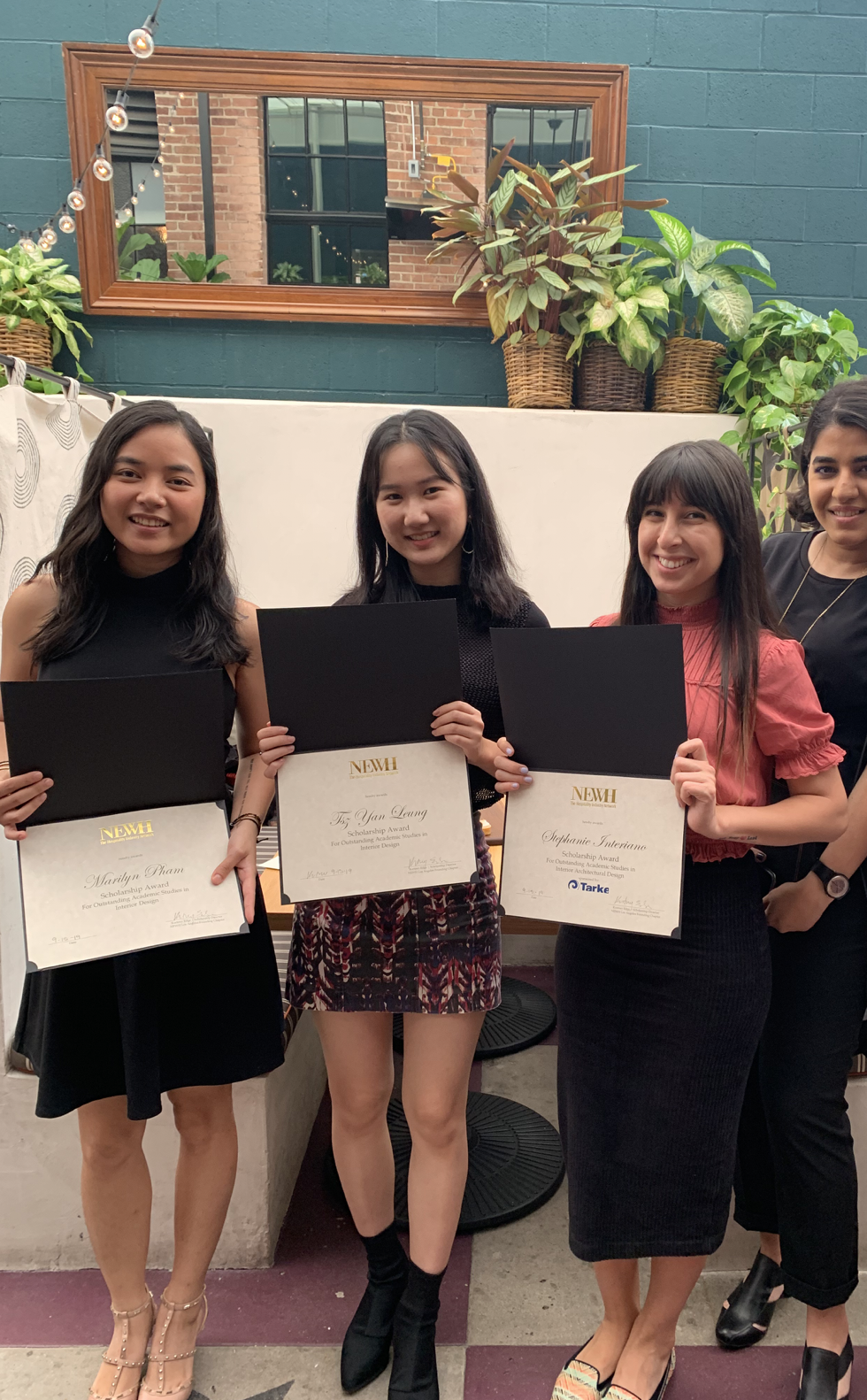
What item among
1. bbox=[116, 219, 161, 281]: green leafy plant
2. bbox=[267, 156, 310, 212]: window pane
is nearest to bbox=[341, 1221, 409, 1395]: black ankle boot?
bbox=[116, 219, 161, 281]: green leafy plant

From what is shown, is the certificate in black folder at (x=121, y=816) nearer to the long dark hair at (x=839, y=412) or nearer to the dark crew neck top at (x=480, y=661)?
the dark crew neck top at (x=480, y=661)

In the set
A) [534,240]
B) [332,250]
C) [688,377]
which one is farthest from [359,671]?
[332,250]

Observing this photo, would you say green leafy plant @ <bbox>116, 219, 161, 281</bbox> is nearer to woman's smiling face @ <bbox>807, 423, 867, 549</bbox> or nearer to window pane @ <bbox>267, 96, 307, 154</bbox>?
window pane @ <bbox>267, 96, 307, 154</bbox>

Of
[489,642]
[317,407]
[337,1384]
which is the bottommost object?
[337,1384]

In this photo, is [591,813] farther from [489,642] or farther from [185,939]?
[185,939]

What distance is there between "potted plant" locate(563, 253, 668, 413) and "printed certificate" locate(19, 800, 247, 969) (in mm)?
Answer: 2419

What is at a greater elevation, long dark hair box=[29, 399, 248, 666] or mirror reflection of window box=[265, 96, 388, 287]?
mirror reflection of window box=[265, 96, 388, 287]

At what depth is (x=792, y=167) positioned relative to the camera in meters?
3.25

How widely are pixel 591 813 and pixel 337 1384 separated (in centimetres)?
111

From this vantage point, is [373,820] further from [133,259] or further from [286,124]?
[286,124]

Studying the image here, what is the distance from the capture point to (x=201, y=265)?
3.21m

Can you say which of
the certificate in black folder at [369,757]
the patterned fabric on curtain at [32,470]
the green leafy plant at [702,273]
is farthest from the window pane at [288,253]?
the certificate in black folder at [369,757]

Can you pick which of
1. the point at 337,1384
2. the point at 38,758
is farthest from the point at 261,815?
the point at 337,1384
